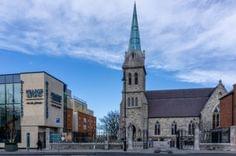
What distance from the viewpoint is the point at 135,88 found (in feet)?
291

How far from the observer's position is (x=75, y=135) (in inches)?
3661

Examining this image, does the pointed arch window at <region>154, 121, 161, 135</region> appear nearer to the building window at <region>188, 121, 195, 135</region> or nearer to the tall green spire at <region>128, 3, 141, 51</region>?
the building window at <region>188, 121, 195, 135</region>

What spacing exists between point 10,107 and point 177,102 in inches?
1445

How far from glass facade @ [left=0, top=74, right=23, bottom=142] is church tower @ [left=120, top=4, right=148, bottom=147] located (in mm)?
24564

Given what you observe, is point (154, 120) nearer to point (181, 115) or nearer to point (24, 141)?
point (181, 115)

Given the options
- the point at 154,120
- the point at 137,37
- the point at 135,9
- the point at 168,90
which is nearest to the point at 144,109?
the point at 154,120

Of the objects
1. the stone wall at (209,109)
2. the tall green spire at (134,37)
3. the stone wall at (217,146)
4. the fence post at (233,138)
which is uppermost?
Answer: the tall green spire at (134,37)

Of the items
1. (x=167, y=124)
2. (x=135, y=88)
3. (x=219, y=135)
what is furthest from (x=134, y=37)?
(x=219, y=135)

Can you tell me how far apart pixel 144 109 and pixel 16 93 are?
96.3 feet

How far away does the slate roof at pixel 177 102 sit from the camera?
8638cm

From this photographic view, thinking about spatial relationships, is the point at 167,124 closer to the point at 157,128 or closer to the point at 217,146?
the point at 157,128

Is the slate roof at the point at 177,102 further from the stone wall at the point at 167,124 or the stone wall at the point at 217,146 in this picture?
the stone wall at the point at 217,146

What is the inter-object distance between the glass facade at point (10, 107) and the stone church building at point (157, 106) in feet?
73.9

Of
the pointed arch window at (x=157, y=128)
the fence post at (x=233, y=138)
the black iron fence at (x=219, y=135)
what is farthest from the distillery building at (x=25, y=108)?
the fence post at (x=233, y=138)
